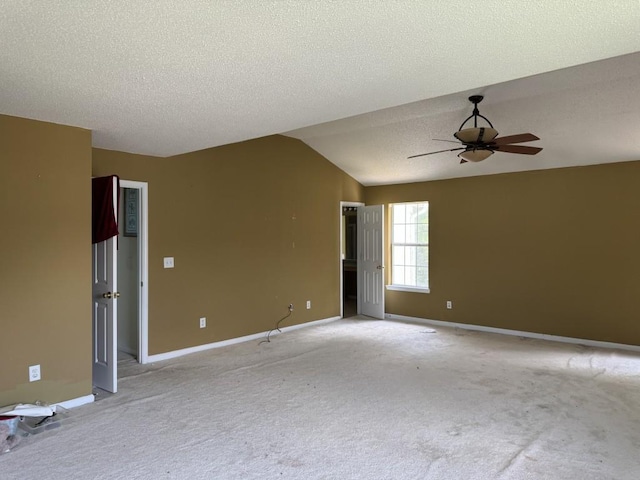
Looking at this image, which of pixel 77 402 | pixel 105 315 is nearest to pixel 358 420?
pixel 77 402

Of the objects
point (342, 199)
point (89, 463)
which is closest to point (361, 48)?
point (89, 463)

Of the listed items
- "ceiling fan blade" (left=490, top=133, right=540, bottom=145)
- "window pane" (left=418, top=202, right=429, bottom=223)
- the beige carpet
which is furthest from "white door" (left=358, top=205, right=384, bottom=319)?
A: "ceiling fan blade" (left=490, top=133, right=540, bottom=145)

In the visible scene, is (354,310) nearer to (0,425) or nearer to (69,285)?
(69,285)

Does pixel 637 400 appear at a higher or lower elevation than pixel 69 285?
lower

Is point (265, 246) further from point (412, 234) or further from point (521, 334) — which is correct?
point (521, 334)

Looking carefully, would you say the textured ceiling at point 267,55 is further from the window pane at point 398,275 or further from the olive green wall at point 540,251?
the window pane at point 398,275

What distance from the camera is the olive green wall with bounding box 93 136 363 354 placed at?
4.96 meters

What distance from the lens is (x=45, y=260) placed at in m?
3.39

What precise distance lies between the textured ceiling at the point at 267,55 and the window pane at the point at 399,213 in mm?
3903

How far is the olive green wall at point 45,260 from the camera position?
3217 mm

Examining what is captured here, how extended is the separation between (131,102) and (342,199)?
4792 millimetres

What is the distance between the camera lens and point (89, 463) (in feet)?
8.89

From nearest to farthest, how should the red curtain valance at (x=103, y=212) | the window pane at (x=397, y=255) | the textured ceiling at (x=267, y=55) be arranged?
the textured ceiling at (x=267, y=55), the red curtain valance at (x=103, y=212), the window pane at (x=397, y=255)

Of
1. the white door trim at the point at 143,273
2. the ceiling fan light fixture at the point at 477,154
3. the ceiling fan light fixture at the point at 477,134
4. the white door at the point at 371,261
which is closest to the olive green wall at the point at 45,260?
the white door trim at the point at 143,273
